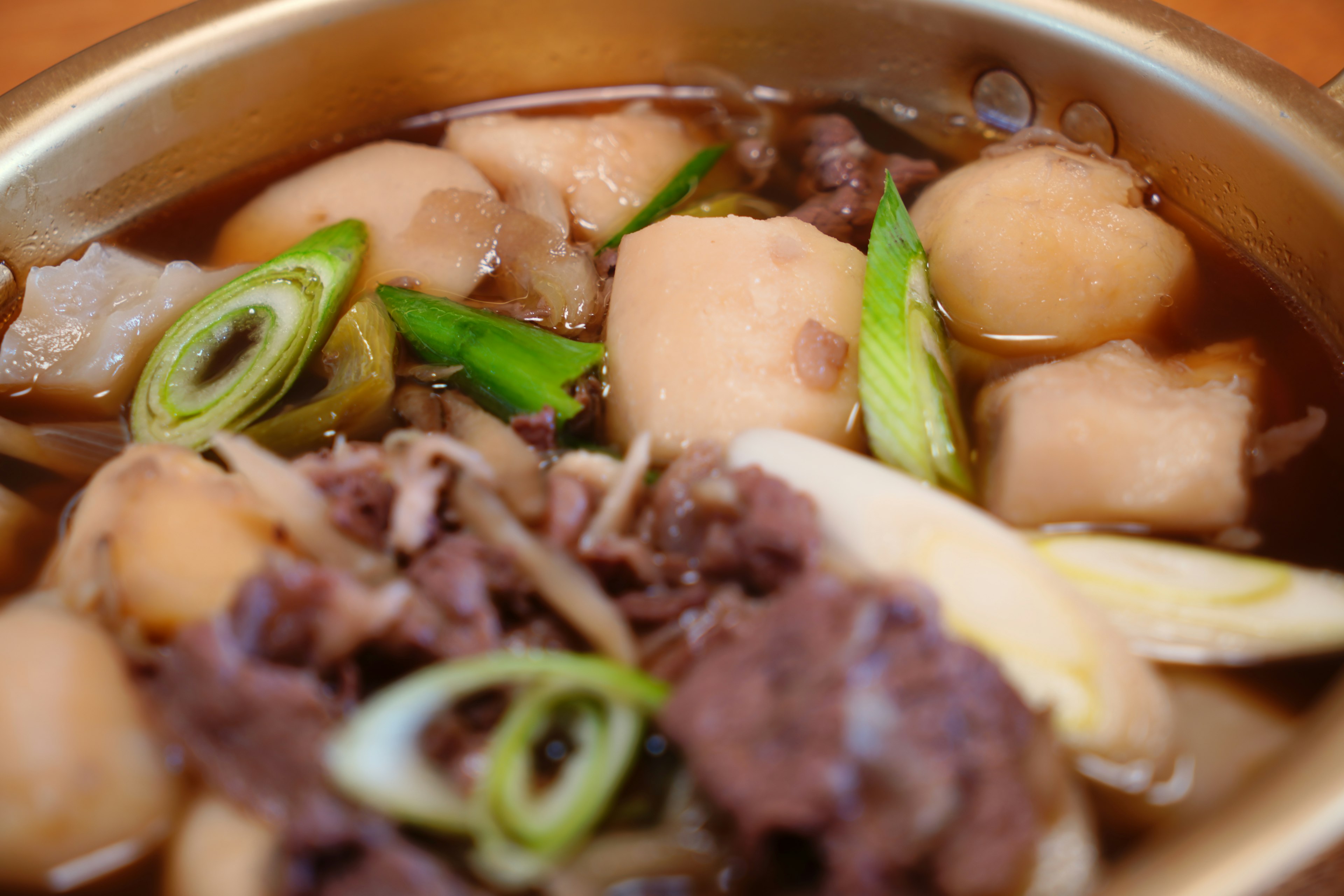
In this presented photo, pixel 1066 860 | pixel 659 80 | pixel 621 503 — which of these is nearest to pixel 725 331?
pixel 621 503

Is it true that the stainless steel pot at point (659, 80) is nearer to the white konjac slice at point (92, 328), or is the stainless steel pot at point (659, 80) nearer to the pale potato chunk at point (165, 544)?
the white konjac slice at point (92, 328)

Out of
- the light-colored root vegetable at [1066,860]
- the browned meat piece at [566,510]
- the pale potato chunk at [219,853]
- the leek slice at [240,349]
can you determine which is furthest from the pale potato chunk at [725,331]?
the pale potato chunk at [219,853]

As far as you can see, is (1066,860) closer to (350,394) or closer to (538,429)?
(538,429)

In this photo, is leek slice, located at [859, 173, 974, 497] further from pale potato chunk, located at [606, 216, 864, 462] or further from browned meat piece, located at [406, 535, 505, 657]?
browned meat piece, located at [406, 535, 505, 657]

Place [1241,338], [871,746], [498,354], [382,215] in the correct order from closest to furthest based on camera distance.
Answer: [871,746], [498,354], [1241,338], [382,215]

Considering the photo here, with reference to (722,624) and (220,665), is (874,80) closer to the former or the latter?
(722,624)

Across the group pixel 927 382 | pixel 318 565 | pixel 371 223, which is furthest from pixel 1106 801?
pixel 371 223
